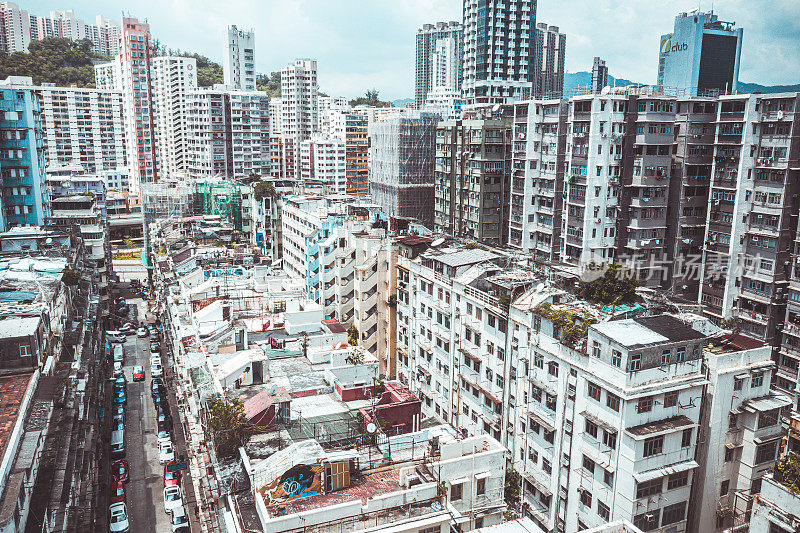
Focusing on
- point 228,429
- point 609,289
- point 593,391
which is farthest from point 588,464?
point 228,429

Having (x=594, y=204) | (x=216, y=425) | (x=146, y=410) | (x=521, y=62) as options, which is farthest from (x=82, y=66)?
(x=216, y=425)

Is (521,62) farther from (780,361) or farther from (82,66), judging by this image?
(82,66)

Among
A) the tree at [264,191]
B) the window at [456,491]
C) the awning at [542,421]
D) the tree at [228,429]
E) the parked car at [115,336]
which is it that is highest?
the tree at [264,191]

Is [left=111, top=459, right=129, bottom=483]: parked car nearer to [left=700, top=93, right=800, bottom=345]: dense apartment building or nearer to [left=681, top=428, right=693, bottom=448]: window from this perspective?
[left=681, top=428, right=693, bottom=448]: window

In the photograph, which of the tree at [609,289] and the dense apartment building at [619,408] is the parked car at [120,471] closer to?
the dense apartment building at [619,408]

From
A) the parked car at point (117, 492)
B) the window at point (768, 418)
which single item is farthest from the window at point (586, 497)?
the parked car at point (117, 492)

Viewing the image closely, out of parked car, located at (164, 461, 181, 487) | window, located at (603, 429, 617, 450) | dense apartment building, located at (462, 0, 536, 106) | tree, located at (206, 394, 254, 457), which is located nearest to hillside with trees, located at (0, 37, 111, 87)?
dense apartment building, located at (462, 0, 536, 106)
